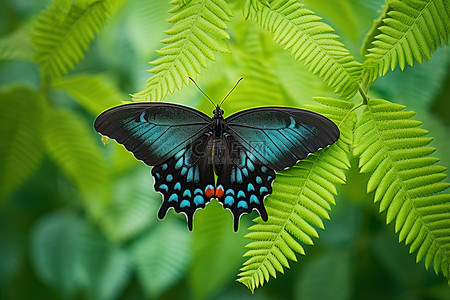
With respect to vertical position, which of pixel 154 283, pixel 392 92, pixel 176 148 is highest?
pixel 392 92

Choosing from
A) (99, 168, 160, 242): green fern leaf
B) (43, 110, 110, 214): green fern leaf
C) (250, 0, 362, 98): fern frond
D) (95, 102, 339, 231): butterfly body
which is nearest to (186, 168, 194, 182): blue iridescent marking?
(95, 102, 339, 231): butterfly body

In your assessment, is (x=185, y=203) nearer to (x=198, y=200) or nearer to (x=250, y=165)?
(x=198, y=200)

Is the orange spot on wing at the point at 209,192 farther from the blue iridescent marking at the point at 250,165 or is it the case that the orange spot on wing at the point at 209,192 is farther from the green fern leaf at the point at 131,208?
the green fern leaf at the point at 131,208

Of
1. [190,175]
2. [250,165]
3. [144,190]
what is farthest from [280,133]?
[144,190]

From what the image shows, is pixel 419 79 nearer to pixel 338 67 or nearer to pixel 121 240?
pixel 338 67

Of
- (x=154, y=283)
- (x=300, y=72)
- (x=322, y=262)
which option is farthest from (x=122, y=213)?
(x=300, y=72)
